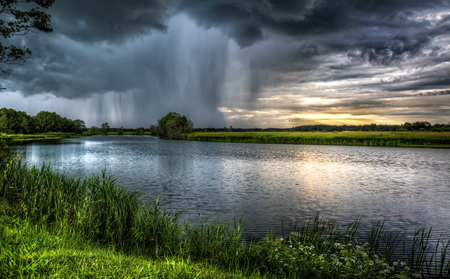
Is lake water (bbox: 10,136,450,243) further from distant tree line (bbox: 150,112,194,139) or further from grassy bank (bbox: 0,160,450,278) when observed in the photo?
distant tree line (bbox: 150,112,194,139)

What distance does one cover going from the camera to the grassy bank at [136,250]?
4902 millimetres

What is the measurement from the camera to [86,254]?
529cm

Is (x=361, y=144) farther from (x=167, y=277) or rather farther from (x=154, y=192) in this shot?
(x=167, y=277)

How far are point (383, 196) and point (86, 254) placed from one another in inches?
658

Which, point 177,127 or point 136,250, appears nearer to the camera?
point 136,250

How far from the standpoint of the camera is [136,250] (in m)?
7.04

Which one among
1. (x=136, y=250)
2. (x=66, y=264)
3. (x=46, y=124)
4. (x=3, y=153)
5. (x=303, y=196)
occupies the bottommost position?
(x=303, y=196)

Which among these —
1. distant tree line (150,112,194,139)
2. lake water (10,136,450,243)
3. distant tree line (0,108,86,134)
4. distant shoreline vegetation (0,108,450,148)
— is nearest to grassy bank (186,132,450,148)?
distant shoreline vegetation (0,108,450,148)

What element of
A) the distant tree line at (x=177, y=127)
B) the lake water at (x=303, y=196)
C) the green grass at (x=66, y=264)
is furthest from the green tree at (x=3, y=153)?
the distant tree line at (x=177, y=127)

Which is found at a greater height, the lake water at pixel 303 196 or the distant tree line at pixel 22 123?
the distant tree line at pixel 22 123

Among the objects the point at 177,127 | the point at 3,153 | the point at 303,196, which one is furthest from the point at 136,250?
the point at 177,127

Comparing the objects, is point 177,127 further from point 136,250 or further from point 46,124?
point 136,250

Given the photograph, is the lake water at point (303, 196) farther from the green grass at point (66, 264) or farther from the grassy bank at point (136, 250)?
the green grass at point (66, 264)

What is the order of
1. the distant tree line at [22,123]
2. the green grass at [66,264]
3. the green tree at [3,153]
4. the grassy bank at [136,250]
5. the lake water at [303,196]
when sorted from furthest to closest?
the distant tree line at [22,123]
the lake water at [303,196]
the green tree at [3,153]
the grassy bank at [136,250]
the green grass at [66,264]
